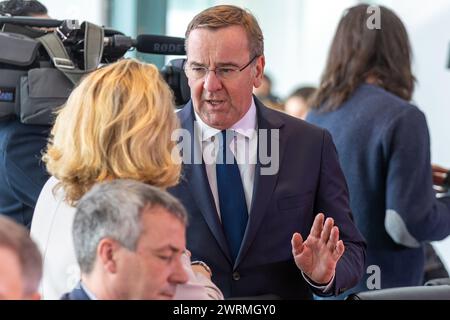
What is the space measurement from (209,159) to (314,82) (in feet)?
22.9

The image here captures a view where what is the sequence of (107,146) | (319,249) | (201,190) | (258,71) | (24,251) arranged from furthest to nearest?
(258,71) → (201,190) → (319,249) → (107,146) → (24,251)

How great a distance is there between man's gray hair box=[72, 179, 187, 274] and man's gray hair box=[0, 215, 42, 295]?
6.4 inches

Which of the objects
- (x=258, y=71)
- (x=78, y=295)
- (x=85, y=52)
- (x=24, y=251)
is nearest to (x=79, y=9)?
(x=85, y=52)

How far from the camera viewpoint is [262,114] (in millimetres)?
2359

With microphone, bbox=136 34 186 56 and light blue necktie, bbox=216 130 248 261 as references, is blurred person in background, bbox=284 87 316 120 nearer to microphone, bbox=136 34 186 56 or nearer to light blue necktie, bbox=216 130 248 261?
microphone, bbox=136 34 186 56

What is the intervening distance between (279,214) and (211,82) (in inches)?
13.7

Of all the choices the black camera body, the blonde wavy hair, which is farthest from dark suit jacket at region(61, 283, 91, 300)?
the black camera body

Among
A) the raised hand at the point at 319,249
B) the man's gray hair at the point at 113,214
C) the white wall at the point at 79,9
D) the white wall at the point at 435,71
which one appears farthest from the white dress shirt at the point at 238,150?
the white wall at the point at 435,71

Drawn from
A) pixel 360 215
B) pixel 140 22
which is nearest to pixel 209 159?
pixel 360 215

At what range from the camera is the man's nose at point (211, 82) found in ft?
7.43

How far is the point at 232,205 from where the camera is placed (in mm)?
2287

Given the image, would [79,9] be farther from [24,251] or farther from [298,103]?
[24,251]

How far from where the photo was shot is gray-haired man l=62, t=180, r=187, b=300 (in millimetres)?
1594

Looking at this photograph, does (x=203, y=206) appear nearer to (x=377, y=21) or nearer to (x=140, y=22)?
(x=377, y=21)
